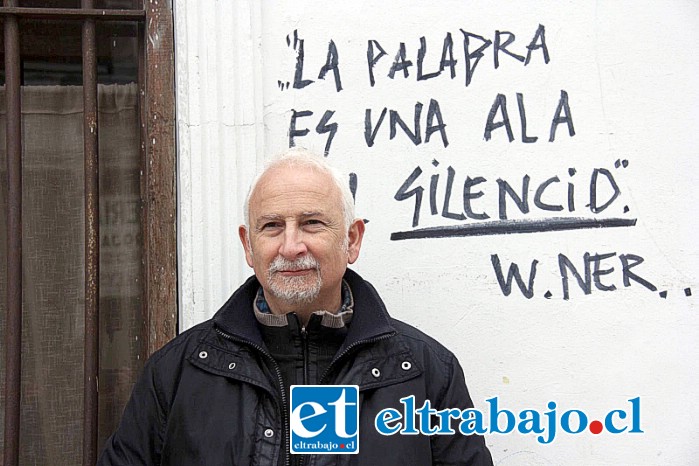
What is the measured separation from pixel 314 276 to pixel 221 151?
0.66 meters

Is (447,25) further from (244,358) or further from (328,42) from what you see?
(244,358)

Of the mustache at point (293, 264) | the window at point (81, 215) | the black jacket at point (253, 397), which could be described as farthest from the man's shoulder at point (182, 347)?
the window at point (81, 215)

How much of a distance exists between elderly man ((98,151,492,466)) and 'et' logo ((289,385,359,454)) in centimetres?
1

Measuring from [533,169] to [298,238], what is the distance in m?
0.89

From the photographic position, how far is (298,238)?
1.73 meters

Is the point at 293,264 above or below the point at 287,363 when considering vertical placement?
above

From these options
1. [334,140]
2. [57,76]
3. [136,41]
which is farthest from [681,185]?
[57,76]

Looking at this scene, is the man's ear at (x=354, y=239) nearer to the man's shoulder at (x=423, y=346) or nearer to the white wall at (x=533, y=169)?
the man's shoulder at (x=423, y=346)

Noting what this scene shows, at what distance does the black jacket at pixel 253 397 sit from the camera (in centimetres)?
162

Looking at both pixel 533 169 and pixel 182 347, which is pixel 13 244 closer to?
pixel 182 347

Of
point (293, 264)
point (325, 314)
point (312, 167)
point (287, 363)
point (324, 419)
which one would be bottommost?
point (324, 419)

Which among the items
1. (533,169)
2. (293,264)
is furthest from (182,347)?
(533,169)

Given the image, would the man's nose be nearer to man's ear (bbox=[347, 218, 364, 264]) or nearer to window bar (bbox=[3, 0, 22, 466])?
man's ear (bbox=[347, 218, 364, 264])

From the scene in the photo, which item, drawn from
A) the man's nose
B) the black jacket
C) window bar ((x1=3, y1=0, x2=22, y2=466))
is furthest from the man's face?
window bar ((x1=3, y1=0, x2=22, y2=466))
